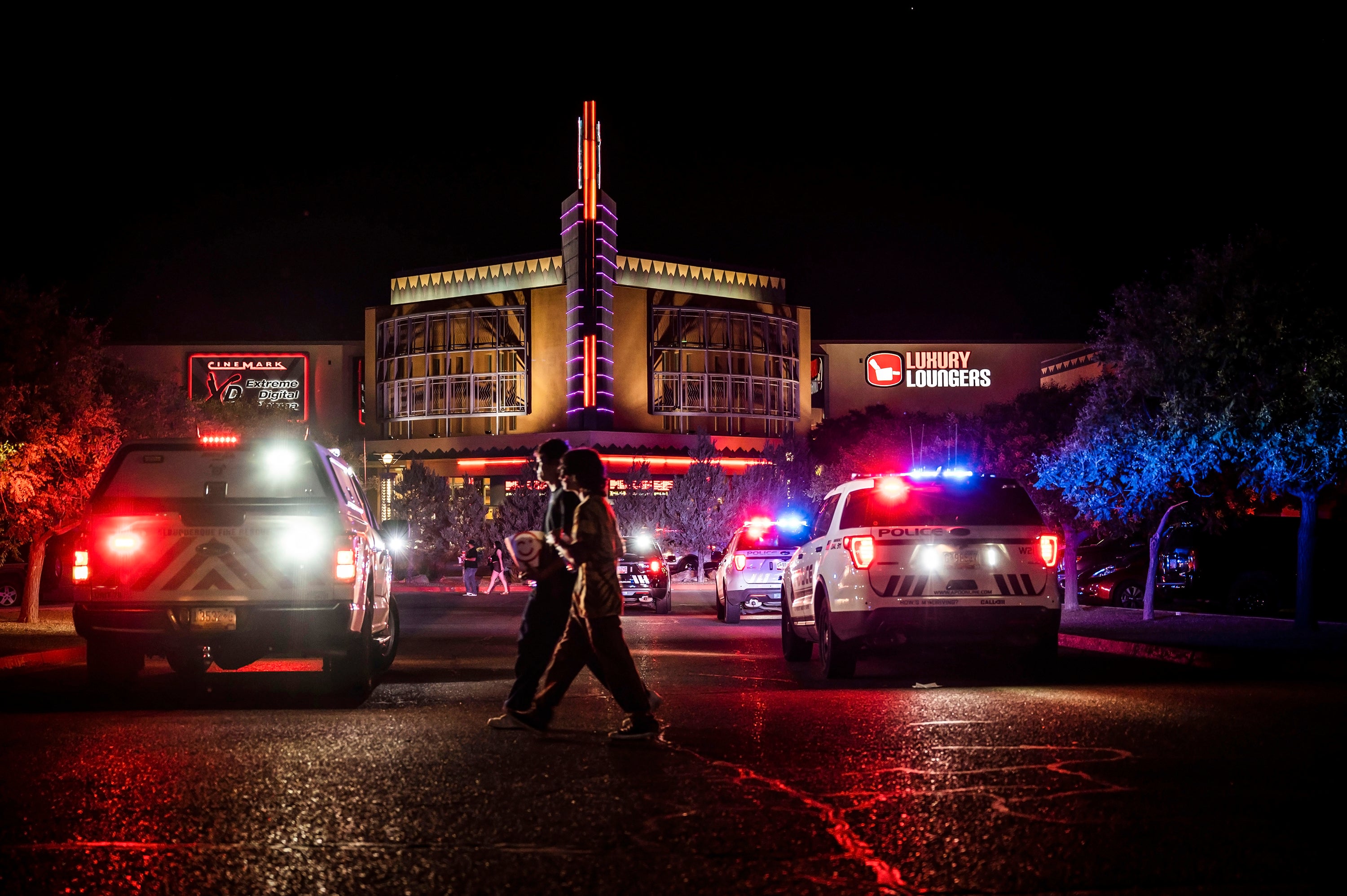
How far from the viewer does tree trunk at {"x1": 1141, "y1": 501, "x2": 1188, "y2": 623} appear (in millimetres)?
21516

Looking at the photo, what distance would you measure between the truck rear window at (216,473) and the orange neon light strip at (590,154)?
190 ft

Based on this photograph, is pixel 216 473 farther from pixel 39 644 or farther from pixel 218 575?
pixel 39 644

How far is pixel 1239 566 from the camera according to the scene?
24.1m

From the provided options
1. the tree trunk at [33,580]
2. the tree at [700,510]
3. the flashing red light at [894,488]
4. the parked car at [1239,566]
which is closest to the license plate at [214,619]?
the flashing red light at [894,488]

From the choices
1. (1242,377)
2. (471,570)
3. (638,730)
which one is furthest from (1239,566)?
(471,570)

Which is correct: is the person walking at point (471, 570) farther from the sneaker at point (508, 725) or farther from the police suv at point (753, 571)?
the sneaker at point (508, 725)

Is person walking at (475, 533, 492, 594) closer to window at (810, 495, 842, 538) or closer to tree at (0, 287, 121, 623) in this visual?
tree at (0, 287, 121, 623)

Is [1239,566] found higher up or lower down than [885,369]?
lower down

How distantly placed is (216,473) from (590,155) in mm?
58119

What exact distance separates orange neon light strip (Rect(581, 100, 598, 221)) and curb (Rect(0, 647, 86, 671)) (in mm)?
54647

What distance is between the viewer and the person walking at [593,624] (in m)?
8.43

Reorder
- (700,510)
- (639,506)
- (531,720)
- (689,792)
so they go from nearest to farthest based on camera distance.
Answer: (689,792) → (531,720) → (700,510) → (639,506)

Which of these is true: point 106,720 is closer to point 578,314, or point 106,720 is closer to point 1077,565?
point 1077,565

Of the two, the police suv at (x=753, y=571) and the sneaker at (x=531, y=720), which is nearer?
the sneaker at (x=531, y=720)
